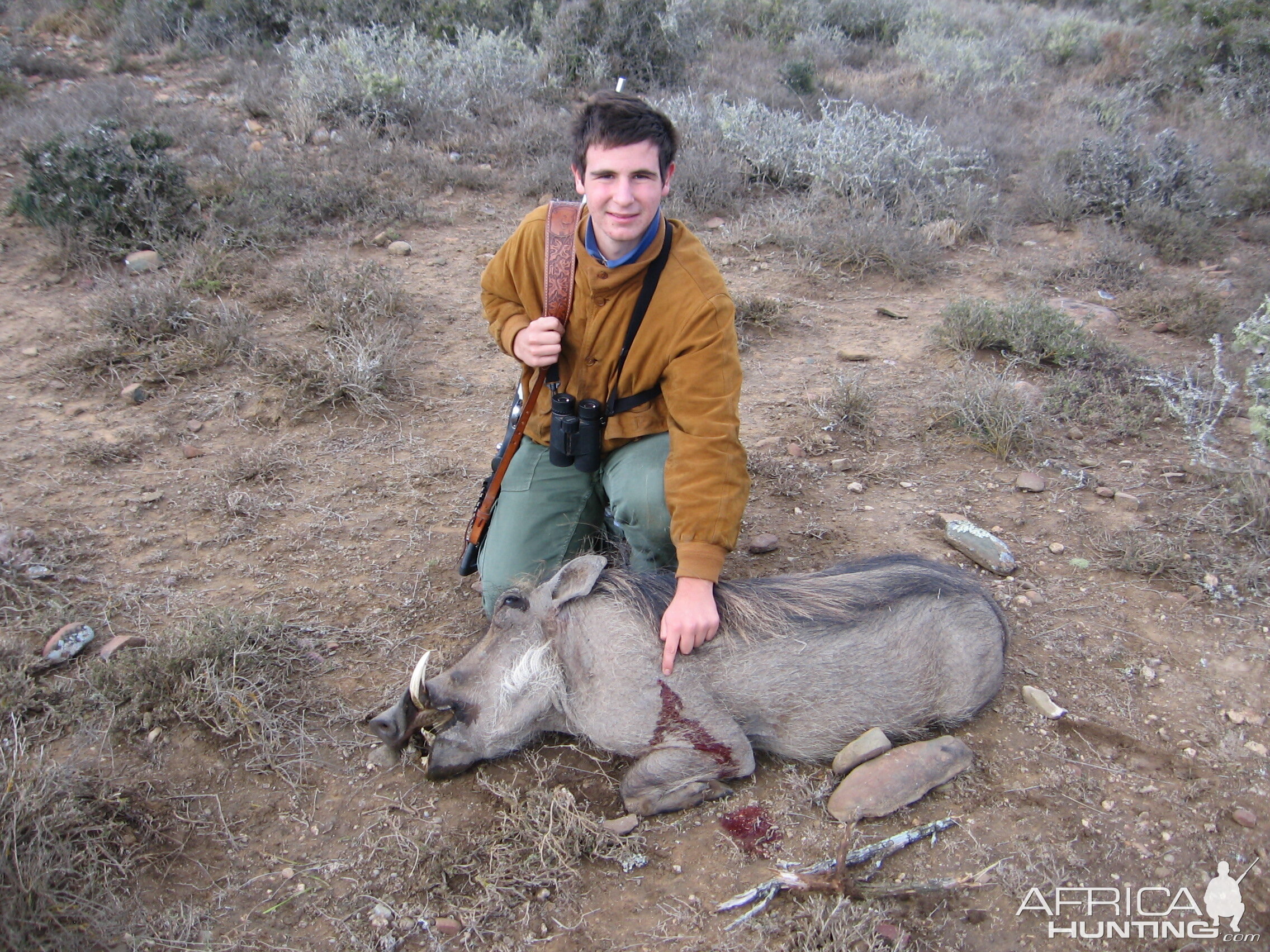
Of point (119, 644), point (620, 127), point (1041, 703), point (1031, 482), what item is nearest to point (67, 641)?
point (119, 644)

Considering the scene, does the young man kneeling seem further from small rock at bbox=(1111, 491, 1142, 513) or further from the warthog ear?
small rock at bbox=(1111, 491, 1142, 513)

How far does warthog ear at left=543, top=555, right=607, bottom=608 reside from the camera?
2699 mm

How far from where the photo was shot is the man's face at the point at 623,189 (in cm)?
266

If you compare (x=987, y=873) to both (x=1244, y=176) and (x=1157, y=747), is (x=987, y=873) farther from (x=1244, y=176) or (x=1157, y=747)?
(x=1244, y=176)

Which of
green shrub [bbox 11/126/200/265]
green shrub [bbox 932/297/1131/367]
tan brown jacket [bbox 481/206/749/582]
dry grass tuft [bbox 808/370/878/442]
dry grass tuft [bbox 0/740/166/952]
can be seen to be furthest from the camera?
green shrub [bbox 11/126/200/265]

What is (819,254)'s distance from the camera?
246 inches

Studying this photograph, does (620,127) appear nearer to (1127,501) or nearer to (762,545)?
(762,545)

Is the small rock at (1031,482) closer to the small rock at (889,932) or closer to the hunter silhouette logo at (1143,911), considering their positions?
the hunter silhouette logo at (1143,911)

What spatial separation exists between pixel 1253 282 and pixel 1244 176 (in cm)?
238

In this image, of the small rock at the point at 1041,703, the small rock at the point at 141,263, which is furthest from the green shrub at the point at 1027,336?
the small rock at the point at 141,263

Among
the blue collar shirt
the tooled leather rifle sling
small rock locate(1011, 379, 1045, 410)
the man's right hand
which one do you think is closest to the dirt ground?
small rock locate(1011, 379, 1045, 410)

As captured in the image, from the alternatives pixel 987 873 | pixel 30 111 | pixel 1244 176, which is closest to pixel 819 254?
pixel 1244 176

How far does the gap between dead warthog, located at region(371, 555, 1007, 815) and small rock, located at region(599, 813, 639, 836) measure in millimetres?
41

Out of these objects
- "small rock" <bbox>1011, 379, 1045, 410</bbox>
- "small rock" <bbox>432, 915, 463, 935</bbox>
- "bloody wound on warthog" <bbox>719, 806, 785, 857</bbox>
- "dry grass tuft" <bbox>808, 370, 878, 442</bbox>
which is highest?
"small rock" <bbox>1011, 379, 1045, 410</bbox>
